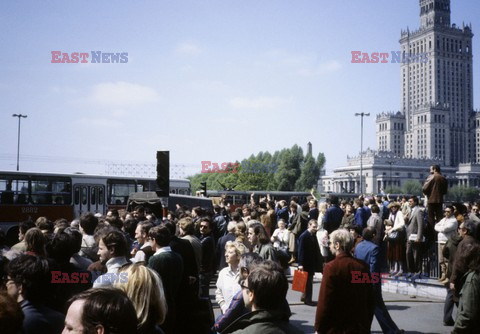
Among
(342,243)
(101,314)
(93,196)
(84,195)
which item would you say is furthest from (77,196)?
(101,314)

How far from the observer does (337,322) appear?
18.5 feet

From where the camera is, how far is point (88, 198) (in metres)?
25.6

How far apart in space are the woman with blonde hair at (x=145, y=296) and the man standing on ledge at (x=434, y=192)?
35.4 ft

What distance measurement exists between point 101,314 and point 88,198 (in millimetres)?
24080

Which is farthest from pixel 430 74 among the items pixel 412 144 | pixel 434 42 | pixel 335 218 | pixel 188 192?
pixel 335 218

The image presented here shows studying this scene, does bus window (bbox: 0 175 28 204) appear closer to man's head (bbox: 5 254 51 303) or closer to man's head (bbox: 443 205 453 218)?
man's head (bbox: 443 205 453 218)

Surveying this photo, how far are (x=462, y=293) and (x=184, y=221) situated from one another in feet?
14.1

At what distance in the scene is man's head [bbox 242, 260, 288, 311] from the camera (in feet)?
12.0

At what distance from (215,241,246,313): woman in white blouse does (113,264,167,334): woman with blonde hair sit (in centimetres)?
233

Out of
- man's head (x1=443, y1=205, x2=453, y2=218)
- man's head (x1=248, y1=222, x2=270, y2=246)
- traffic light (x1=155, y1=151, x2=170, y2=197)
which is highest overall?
traffic light (x1=155, y1=151, x2=170, y2=197)

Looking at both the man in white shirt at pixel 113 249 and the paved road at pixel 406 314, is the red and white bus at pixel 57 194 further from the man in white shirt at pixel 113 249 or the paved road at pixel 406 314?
the man in white shirt at pixel 113 249

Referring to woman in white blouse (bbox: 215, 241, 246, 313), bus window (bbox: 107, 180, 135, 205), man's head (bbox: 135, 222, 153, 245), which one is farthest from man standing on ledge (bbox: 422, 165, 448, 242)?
bus window (bbox: 107, 180, 135, 205)

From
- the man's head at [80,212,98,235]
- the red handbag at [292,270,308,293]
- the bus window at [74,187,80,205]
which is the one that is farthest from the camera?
the bus window at [74,187,80,205]

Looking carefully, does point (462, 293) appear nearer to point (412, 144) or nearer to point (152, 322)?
point (152, 322)
